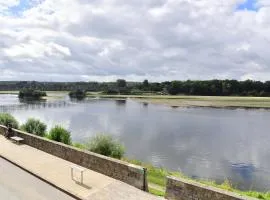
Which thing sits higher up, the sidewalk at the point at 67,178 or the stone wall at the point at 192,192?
the stone wall at the point at 192,192

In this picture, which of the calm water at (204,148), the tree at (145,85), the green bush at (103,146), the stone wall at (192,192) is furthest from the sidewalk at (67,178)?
the tree at (145,85)

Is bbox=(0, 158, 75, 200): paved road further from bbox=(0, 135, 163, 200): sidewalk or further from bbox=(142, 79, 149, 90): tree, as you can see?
bbox=(142, 79, 149, 90): tree

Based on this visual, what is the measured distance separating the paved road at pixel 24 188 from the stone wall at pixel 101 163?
179 centimetres

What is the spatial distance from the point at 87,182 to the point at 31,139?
7921 millimetres

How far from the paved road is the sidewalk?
252 mm

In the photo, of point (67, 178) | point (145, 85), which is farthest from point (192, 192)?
point (145, 85)

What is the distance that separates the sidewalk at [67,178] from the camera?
10391 millimetres

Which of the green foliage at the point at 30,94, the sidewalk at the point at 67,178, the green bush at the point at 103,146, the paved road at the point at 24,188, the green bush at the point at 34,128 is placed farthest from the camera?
the green foliage at the point at 30,94

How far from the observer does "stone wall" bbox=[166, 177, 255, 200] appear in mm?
8609

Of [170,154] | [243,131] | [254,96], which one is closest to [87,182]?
[170,154]

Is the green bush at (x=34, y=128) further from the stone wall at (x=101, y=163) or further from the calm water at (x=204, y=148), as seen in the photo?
the stone wall at (x=101, y=163)

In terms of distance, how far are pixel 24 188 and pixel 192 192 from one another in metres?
5.14

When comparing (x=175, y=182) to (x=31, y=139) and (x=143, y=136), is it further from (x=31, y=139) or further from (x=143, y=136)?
(x=143, y=136)

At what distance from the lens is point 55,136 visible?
73.3ft
